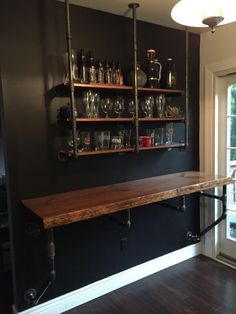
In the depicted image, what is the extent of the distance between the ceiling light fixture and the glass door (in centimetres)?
141

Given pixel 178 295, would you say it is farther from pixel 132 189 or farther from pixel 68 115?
pixel 68 115

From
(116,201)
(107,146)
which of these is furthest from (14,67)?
(116,201)

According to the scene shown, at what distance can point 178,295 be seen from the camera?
7.61 ft

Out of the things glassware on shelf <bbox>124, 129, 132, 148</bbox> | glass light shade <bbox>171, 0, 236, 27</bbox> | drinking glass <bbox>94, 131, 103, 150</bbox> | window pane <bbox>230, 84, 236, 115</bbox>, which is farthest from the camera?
window pane <bbox>230, 84, 236, 115</bbox>

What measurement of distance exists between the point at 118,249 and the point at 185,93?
149cm

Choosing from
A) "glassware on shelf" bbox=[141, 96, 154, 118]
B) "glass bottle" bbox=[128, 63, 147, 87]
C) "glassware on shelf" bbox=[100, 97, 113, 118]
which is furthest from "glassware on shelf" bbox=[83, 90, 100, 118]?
"glassware on shelf" bbox=[141, 96, 154, 118]

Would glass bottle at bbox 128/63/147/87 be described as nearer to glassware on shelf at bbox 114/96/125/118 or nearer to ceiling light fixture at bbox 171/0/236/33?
glassware on shelf at bbox 114/96/125/118

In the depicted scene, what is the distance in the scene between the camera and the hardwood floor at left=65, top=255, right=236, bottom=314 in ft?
7.06

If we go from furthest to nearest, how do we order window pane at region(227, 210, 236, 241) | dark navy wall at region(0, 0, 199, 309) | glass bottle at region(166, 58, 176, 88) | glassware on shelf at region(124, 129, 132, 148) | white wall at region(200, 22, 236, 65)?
window pane at region(227, 210, 236, 241) < white wall at region(200, 22, 236, 65) < glass bottle at region(166, 58, 176, 88) < glassware on shelf at region(124, 129, 132, 148) < dark navy wall at region(0, 0, 199, 309)

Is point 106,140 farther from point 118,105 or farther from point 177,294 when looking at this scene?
point 177,294

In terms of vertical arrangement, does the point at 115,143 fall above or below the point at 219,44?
below

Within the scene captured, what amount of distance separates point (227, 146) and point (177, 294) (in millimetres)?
1448

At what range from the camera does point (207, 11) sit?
128 centimetres

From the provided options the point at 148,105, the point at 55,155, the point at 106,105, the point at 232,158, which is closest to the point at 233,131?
the point at 232,158
